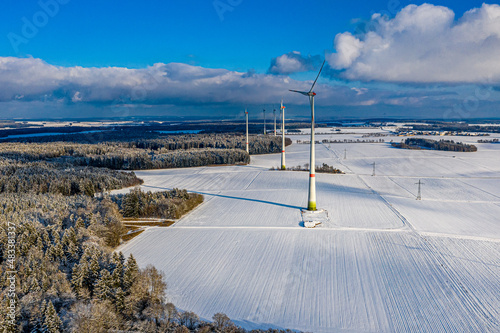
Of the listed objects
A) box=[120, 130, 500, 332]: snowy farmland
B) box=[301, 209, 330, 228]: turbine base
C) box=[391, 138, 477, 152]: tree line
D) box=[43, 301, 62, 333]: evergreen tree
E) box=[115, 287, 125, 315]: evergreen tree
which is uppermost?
box=[391, 138, 477, 152]: tree line

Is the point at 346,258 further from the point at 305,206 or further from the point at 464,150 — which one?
the point at 464,150

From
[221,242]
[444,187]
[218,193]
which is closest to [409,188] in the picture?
[444,187]

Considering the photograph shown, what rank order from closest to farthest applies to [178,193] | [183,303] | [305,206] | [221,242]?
[183,303] < [221,242] < [305,206] < [178,193]

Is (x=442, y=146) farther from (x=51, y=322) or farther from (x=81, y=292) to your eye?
(x=51, y=322)

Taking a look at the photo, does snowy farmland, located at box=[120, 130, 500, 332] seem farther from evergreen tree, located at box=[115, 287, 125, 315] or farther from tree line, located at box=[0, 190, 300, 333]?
evergreen tree, located at box=[115, 287, 125, 315]

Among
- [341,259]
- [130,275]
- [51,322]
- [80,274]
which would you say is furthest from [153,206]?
[51,322]

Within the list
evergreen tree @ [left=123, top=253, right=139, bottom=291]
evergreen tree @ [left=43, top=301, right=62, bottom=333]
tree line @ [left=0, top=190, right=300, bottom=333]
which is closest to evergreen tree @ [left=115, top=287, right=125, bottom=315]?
tree line @ [left=0, top=190, right=300, bottom=333]

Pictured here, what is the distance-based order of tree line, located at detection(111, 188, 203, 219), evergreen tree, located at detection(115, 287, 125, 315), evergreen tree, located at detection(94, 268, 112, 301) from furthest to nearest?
tree line, located at detection(111, 188, 203, 219) → evergreen tree, located at detection(94, 268, 112, 301) → evergreen tree, located at detection(115, 287, 125, 315)

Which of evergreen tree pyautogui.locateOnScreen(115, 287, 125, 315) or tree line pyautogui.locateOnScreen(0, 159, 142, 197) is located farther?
tree line pyautogui.locateOnScreen(0, 159, 142, 197)

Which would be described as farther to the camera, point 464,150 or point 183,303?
point 464,150
